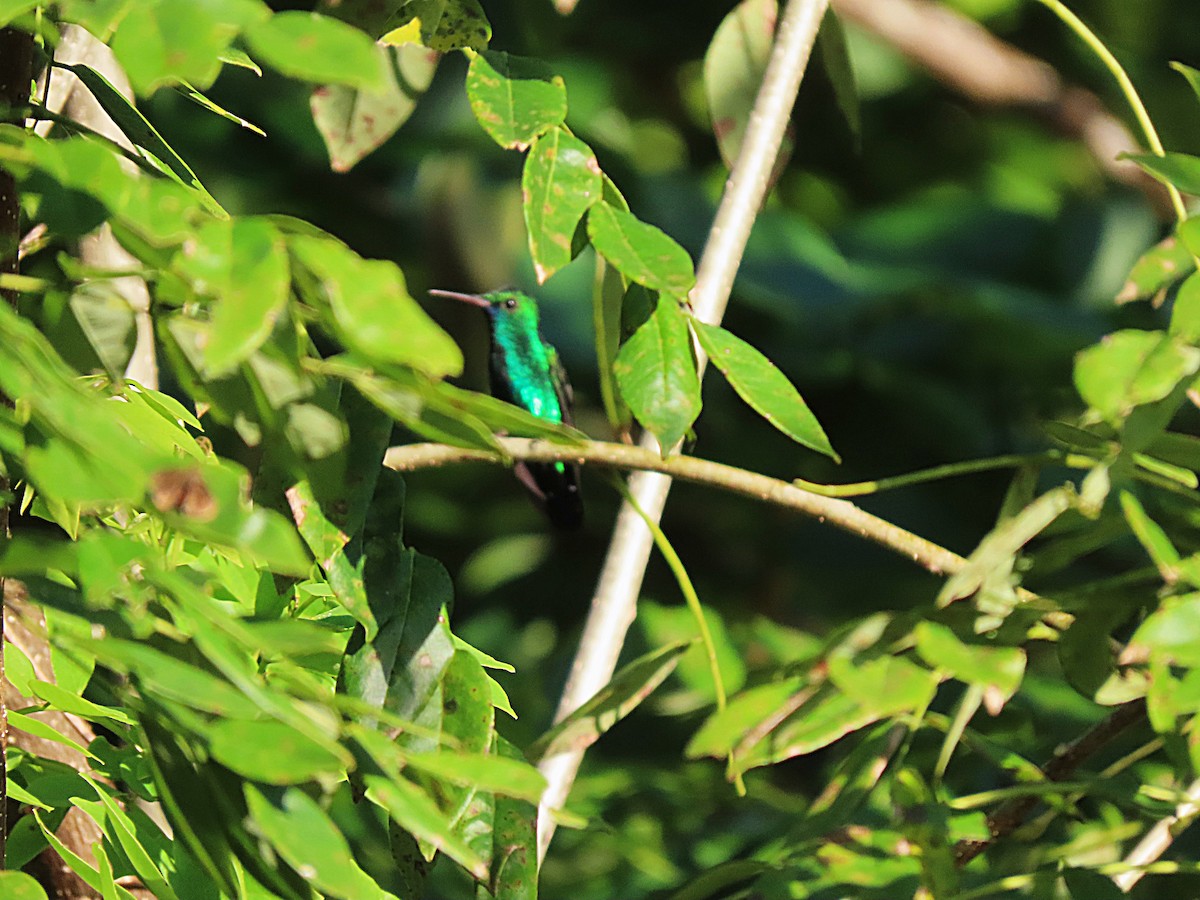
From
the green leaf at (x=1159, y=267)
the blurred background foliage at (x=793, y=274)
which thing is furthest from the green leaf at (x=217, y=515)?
the blurred background foliage at (x=793, y=274)

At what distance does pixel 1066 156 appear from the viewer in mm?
4078

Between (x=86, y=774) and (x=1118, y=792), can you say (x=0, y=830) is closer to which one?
Result: (x=86, y=774)

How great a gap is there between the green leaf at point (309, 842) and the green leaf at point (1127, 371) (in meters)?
0.34

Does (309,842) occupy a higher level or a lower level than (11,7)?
lower

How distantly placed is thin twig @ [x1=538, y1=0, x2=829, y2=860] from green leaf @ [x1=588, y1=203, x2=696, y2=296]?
389 millimetres

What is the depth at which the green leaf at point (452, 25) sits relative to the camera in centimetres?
76

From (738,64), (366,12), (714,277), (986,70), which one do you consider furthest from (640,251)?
(986,70)

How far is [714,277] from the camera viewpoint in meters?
1.11

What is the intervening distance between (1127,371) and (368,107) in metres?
0.52

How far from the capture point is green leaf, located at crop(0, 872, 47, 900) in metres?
0.53

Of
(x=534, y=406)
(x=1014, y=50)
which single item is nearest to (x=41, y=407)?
(x=534, y=406)

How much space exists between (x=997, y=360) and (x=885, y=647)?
9.17 feet

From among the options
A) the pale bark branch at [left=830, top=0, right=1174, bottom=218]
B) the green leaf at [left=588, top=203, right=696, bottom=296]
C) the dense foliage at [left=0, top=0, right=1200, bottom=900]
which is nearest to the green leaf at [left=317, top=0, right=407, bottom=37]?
the dense foliage at [left=0, top=0, right=1200, bottom=900]

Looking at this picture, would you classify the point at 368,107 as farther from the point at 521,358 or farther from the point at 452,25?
the point at 521,358
